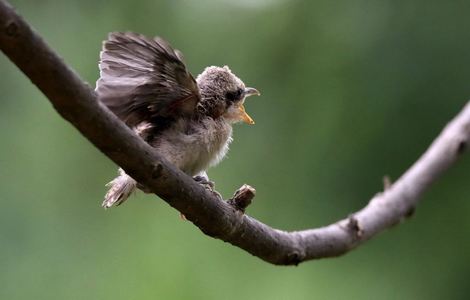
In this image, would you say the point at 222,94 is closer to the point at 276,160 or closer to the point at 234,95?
the point at 234,95

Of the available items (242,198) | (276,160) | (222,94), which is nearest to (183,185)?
(242,198)

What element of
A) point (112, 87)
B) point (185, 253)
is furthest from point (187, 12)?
point (112, 87)

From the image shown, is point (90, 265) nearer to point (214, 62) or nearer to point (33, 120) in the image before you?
point (33, 120)

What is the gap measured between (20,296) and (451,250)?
1779 millimetres

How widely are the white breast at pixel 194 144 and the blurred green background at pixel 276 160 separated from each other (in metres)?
1.27

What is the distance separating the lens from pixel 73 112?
1268 millimetres

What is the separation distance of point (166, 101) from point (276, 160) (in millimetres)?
1653

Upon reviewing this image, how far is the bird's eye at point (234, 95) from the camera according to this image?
2.12 m

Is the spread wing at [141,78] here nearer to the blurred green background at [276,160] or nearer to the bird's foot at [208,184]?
the bird's foot at [208,184]

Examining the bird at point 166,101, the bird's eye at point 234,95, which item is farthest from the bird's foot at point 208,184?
the bird's eye at point 234,95

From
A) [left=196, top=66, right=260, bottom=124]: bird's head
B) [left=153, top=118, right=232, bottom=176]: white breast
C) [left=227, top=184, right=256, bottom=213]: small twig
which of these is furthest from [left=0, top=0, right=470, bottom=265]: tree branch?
[left=196, top=66, right=260, bottom=124]: bird's head

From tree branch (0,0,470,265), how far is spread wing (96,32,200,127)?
26cm

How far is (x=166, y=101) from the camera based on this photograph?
5.92ft

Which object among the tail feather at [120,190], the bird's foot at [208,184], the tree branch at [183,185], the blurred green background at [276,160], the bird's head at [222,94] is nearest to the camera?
the tree branch at [183,185]
